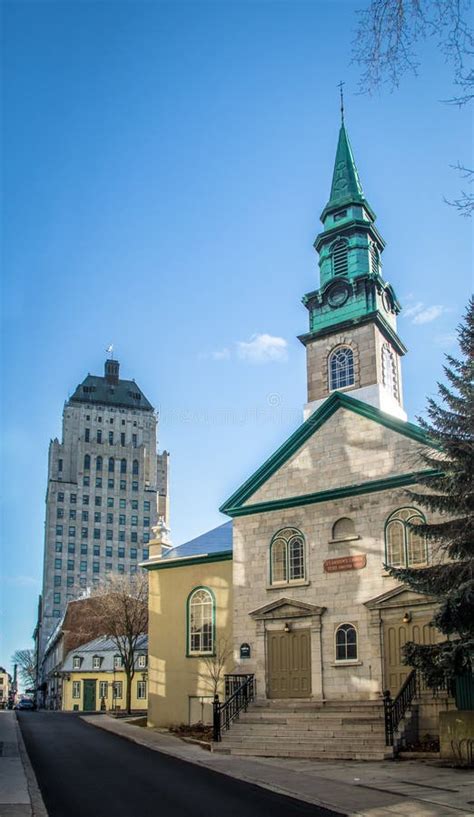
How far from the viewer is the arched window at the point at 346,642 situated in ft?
75.8

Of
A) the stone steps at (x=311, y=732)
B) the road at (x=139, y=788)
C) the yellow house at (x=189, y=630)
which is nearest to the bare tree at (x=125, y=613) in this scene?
the yellow house at (x=189, y=630)

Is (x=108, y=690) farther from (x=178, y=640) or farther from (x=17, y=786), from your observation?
(x=17, y=786)

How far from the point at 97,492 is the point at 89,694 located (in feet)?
220

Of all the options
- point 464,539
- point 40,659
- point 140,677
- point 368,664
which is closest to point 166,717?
point 368,664

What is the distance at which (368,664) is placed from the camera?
22.5 m

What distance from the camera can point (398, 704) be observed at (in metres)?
19.8

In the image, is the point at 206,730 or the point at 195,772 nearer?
the point at 195,772

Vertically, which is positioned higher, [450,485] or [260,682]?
[450,485]

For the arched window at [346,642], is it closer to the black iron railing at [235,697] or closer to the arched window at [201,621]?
the black iron railing at [235,697]

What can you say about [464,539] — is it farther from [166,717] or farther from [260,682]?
[166,717]

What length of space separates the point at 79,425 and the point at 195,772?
116173mm

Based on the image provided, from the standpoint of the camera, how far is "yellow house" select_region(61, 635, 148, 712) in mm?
57594

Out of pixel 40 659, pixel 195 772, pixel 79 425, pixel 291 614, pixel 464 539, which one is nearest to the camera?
pixel 195 772

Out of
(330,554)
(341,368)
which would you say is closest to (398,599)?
(330,554)
